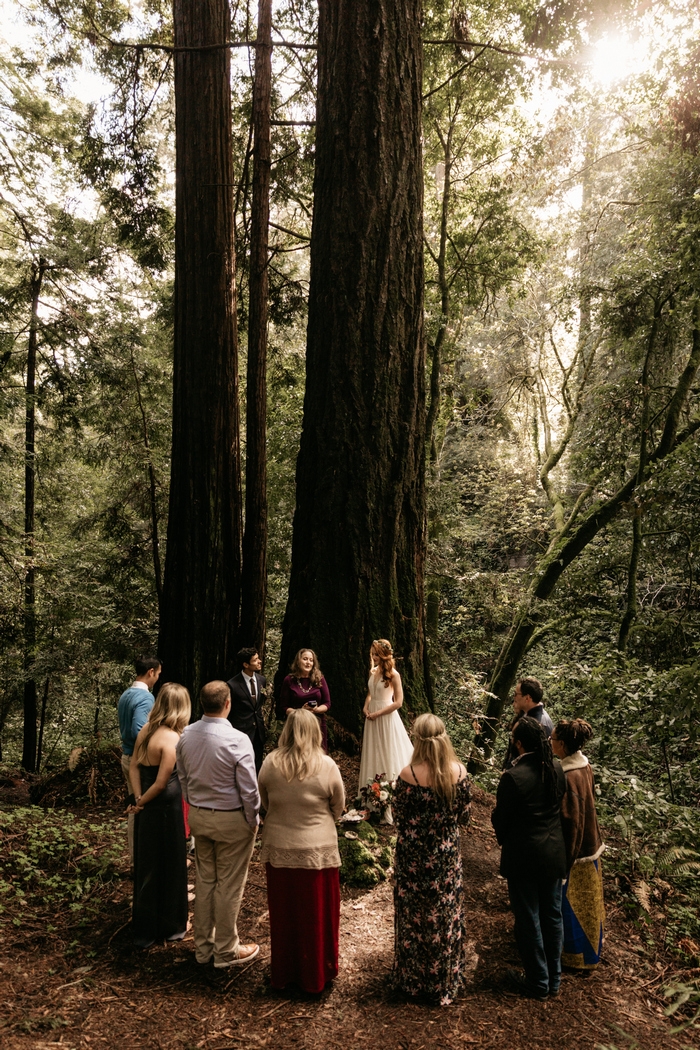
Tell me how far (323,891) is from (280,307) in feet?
29.7

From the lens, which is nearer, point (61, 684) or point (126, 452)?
point (126, 452)

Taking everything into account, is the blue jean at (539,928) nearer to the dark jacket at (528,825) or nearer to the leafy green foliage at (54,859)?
the dark jacket at (528,825)

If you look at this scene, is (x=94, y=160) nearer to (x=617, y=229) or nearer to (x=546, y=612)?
(x=546, y=612)

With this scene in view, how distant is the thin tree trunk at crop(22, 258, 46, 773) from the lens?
1175cm

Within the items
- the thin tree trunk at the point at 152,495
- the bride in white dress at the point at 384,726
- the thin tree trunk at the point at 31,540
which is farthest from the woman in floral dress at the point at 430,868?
the thin tree trunk at the point at 31,540

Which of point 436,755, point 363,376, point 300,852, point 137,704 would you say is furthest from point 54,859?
point 363,376

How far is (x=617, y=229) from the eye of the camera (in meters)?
16.2

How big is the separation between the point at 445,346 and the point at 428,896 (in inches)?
444

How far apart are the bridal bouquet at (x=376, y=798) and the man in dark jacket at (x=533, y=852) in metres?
1.83

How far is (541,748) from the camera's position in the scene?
155 inches

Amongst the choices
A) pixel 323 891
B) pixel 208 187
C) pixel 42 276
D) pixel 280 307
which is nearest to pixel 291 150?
pixel 280 307

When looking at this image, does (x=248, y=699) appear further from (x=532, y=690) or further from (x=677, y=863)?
(x=677, y=863)

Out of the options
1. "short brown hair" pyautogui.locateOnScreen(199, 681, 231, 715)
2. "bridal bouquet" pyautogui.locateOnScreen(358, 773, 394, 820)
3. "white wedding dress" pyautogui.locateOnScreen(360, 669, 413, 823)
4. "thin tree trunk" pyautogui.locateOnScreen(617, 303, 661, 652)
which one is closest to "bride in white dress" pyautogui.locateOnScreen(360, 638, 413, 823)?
"white wedding dress" pyautogui.locateOnScreen(360, 669, 413, 823)

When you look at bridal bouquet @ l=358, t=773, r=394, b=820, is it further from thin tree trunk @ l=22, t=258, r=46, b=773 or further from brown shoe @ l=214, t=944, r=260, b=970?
thin tree trunk @ l=22, t=258, r=46, b=773
